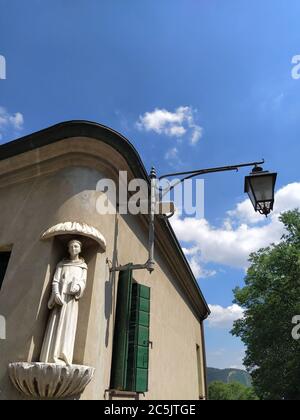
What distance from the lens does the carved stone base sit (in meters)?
3.32

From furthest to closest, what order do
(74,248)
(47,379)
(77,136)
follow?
(77,136) < (74,248) < (47,379)

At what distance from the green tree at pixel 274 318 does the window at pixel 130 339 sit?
1570 cm

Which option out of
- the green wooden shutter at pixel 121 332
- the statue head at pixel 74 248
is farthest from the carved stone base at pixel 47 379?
the statue head at pixel 74 248

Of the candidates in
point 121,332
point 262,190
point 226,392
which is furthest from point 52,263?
point 226,392

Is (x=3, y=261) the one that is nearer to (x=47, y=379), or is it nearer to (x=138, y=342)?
(x=47, y=379)

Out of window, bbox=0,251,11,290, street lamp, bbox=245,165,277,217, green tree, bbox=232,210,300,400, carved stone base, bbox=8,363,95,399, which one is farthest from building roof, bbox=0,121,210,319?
green tree, bbox=232,210,300,400

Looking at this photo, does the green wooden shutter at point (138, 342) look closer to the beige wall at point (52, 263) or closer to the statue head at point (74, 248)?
the beige wall at point (52, 263)

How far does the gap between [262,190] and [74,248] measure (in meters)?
2.64

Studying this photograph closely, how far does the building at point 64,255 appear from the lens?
12.2 ft

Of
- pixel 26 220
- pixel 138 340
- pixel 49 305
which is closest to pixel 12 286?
pixel 49 305

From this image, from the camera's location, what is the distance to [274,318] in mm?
18969

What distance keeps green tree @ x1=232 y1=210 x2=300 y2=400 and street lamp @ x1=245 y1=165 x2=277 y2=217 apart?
622 inches

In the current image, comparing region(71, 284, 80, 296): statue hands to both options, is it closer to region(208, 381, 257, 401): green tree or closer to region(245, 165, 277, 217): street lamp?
region(245, 165, 277, 217): street lamp

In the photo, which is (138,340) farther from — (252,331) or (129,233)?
(252,331)
